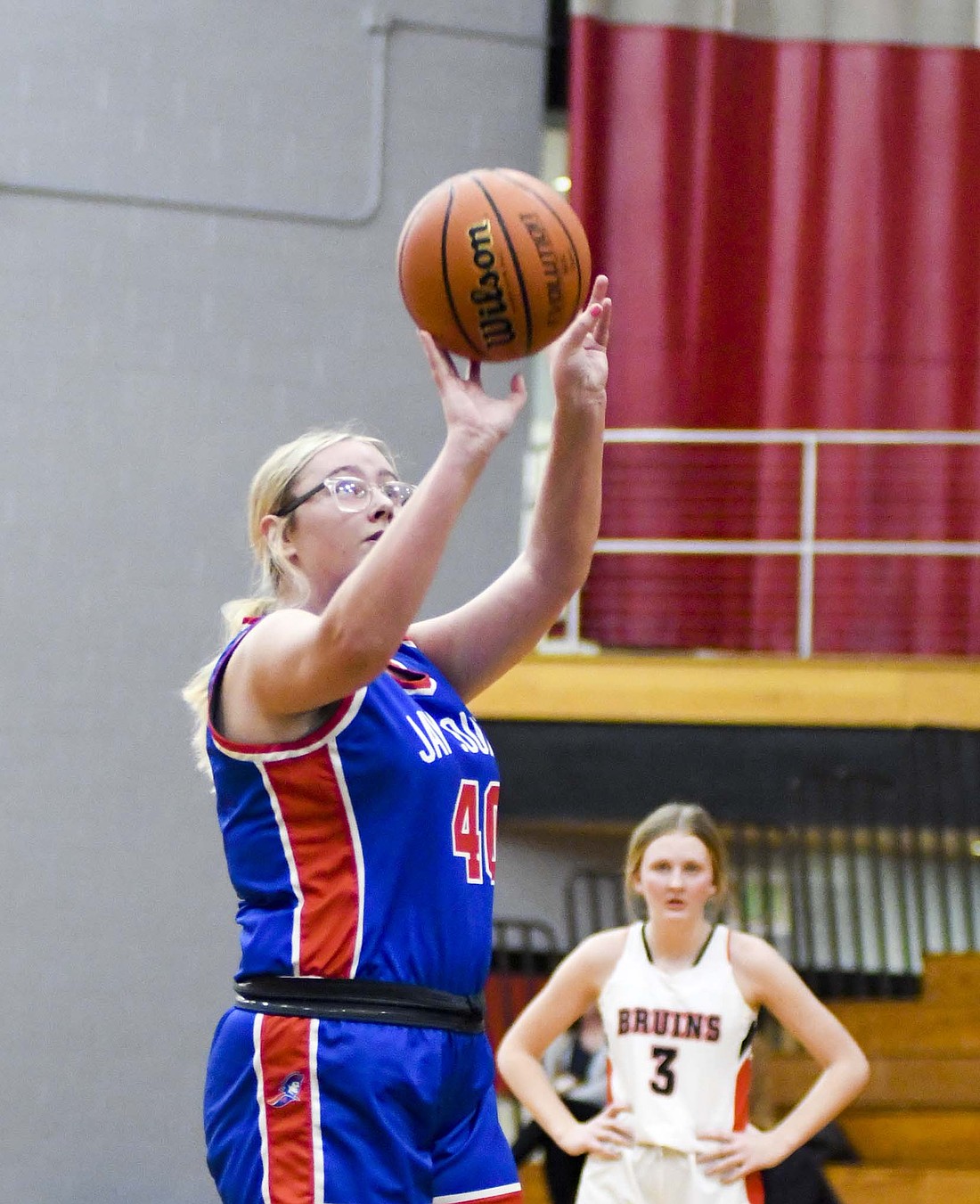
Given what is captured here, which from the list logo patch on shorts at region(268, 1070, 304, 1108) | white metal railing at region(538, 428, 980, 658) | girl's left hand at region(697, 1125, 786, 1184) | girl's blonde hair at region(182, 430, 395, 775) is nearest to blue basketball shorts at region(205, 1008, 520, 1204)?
logo patch on shorts at region(268, 1070, 304, 1108)

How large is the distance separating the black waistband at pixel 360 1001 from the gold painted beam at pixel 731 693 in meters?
4.67

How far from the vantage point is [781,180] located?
28.7ft

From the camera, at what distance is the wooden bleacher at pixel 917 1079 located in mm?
6496

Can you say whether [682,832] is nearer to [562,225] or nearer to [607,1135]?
[607,1135]

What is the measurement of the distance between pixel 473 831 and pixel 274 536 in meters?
0.49

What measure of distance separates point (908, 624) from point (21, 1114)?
4.81m

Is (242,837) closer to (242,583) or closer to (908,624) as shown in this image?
(242,583)

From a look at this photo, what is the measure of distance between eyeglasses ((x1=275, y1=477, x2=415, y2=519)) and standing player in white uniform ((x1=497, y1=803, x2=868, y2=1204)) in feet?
6.02

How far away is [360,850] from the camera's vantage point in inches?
83.7

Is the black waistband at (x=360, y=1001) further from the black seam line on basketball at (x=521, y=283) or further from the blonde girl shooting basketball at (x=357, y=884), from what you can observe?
the black seam line on basketball at (x=521, y=283)

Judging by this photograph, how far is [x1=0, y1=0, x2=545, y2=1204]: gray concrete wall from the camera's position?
7.74 meters

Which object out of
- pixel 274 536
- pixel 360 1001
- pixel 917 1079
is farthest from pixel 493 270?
pixel 917 1079

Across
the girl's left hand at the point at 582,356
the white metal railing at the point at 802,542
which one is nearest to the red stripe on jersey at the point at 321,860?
the girl's left hand at the point at 582,356

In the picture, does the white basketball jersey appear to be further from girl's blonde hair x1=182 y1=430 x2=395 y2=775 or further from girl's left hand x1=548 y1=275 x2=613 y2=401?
girl's left hand x1=548 y1=275 x2=613 y2=401
